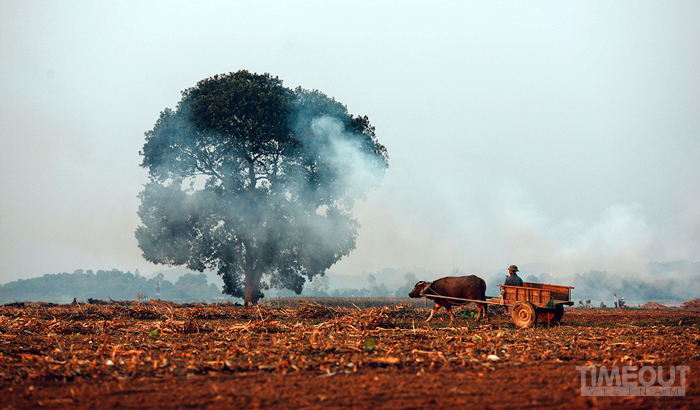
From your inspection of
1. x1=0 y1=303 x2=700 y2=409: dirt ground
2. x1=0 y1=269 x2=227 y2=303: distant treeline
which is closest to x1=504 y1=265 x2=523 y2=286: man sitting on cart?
x1=0 y1=303 x2=700 y2=409: dirt ground

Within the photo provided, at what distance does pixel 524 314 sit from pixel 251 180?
20.9 meters

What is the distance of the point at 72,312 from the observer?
18.6 meters

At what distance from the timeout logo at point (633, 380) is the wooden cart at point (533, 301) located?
7.01 m

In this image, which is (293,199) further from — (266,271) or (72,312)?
(72,312)

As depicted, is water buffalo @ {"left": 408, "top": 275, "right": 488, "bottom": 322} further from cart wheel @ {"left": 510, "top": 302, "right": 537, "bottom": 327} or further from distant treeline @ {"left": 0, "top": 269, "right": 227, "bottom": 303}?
distant treeline @ {"left": 0, "top": 269, "right": 227, "bottom": 303}

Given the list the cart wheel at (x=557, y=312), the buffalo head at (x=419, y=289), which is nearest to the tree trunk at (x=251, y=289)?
the buffalo head at (x=419, y=289)

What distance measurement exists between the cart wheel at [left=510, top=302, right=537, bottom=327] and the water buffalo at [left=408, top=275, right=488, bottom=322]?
1.95m

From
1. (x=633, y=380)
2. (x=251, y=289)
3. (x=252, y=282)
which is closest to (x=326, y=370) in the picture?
(x=633, y=380)

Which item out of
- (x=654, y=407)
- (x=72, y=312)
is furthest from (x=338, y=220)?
(x=654, y=407)

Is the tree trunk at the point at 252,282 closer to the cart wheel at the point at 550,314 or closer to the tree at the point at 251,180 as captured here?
the tree at the point at 251,180

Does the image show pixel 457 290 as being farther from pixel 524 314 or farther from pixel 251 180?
pixel 251 180

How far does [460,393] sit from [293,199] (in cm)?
2599

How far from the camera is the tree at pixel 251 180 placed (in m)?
29.8

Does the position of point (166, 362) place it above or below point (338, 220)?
below
